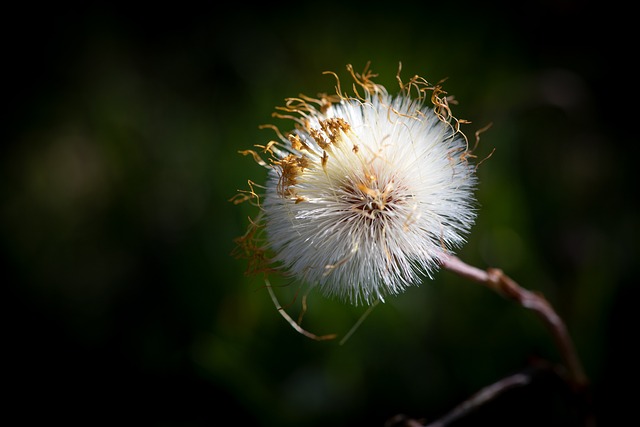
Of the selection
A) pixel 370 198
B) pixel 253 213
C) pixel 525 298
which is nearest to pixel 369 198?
pixel 370 198

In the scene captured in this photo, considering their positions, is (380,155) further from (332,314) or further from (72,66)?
(72,66)

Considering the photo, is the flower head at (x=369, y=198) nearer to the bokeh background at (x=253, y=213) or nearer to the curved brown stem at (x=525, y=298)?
the curved brown stem at (x=525, y=298)

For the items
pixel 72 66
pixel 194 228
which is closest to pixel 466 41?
pixel 194 228

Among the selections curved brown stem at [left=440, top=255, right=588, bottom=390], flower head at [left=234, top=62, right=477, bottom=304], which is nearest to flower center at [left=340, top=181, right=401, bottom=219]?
flower head at [left=234, top=62, right=477, bottom=304]

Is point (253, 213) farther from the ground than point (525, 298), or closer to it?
closer to it

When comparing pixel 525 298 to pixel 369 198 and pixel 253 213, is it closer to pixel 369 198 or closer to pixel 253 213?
pixel 369 198

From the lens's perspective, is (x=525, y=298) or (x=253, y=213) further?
(x=253, y=213)
